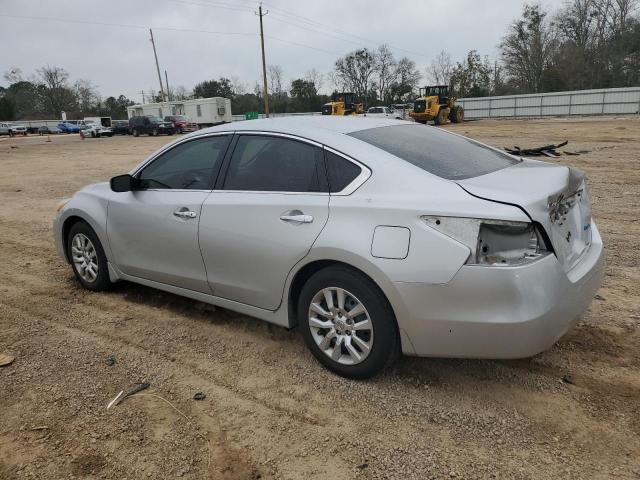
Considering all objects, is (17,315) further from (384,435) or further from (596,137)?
(596,137)

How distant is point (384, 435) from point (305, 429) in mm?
432

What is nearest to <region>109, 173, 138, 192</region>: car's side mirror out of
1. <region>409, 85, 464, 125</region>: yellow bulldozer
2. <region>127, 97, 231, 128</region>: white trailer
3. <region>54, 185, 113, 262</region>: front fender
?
<region>54, 185, 113, 262</region>: front fender

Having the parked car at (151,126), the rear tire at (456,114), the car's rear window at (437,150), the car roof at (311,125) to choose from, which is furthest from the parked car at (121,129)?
the car's rear window at (437,150)

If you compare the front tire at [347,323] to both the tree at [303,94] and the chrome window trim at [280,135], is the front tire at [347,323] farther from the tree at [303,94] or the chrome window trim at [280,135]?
the tree at [303,94]

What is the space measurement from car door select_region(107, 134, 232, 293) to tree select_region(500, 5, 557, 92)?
59831mm

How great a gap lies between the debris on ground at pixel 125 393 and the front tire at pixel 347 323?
1082 mm

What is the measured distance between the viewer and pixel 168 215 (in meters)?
4.00

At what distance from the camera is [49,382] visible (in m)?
3.40

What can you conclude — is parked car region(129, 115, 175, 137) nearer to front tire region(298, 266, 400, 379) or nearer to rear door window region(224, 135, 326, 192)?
rear door window region(224, 135, 326, 192)

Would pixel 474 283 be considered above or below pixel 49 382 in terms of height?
above

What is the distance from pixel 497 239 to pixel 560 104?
42.4 meters

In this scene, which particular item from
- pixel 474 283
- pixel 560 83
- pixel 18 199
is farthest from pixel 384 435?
pixel 560 83

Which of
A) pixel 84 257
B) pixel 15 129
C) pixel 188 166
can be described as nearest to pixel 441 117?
pixel 84 257

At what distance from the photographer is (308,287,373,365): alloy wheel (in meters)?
3.04
